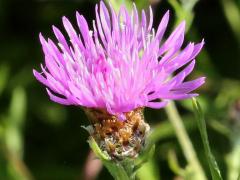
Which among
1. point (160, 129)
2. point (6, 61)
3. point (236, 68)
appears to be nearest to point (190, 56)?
point (160, 129)

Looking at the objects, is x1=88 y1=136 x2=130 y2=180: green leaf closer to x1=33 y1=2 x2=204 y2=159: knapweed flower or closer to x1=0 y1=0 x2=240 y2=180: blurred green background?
x1=33 y1=2 x2=204 y2=159: knapweed flower

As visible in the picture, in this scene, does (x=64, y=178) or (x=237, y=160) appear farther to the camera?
(x=64, y=178)

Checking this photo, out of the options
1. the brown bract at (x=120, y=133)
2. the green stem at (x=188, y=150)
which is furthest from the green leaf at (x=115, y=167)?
the green stem at (x=188, y=150)

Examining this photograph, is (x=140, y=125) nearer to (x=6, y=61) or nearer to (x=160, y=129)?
(x=160, y=129)

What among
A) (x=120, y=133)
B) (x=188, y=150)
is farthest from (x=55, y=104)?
(x=120, y=133)

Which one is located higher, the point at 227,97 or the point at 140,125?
the point at 140,125

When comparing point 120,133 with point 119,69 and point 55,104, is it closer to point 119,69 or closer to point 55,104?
point 119,69
